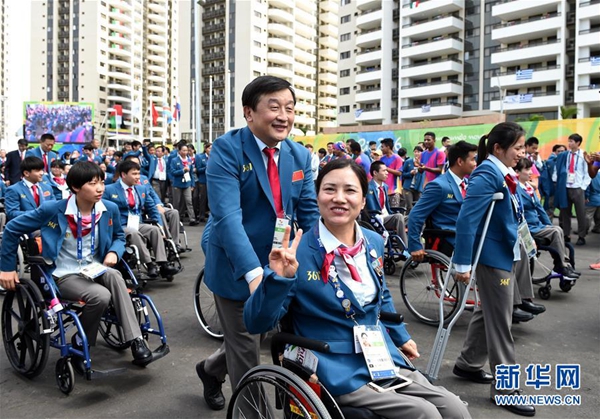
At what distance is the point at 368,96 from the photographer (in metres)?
55.2

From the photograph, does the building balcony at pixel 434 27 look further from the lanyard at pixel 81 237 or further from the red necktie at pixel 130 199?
the lanyard at pixel 81 237

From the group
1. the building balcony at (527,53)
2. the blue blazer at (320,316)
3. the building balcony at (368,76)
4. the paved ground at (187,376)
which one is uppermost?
the building balcony at (368,76)

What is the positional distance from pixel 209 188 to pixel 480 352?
7.68 feet

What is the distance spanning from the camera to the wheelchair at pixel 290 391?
1.94 meters

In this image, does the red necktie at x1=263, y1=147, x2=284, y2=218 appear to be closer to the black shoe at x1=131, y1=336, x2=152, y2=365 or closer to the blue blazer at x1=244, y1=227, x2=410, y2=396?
the blue blazer at x1=244, y1=227, x2=410, y2=396

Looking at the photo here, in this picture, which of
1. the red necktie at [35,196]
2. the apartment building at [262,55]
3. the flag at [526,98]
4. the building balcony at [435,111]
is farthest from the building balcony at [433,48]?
the red necktie at [35,196]

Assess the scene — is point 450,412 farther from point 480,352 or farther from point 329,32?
point 329,32

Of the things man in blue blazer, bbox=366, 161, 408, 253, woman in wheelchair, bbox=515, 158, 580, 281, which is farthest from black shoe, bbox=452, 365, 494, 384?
man in blue blazer, bbox=366, 161, 408, 253

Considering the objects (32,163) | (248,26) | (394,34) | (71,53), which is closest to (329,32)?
(248,26)

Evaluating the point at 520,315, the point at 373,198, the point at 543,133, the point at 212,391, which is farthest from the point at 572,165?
the point at 212,391

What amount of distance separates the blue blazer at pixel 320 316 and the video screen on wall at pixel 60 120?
52535mm

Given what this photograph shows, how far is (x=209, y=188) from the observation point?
8.28ft

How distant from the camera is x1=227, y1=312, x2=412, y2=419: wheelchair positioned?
1940 millimetres

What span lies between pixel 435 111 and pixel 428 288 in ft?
150
